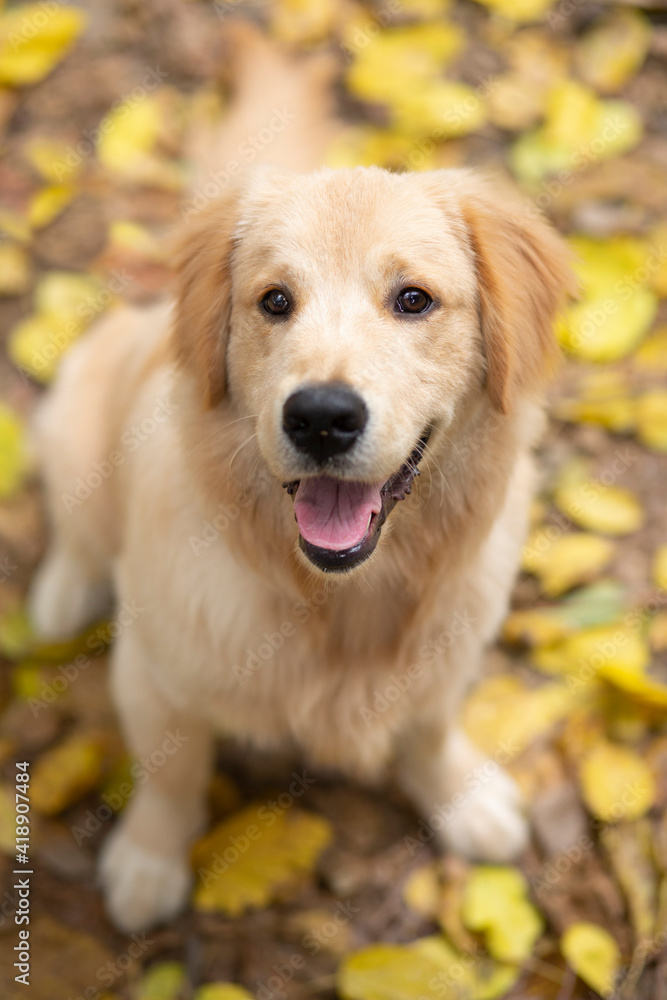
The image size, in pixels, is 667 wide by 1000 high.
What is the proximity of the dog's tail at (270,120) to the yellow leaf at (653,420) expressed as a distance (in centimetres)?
166

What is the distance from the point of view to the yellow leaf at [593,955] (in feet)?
8.39

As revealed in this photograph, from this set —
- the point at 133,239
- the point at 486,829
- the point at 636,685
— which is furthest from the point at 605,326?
the point at 133,239

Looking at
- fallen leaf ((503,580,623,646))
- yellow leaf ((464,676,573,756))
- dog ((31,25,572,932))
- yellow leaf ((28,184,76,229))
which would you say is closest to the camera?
dog ((31,25,572,932))

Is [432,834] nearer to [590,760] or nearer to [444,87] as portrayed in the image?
[590,760]

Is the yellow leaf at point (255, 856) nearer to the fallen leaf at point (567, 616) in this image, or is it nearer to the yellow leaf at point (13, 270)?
the fallen leaf at point (567, 616)

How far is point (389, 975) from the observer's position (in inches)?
102

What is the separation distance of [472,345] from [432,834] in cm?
177

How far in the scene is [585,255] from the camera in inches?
152

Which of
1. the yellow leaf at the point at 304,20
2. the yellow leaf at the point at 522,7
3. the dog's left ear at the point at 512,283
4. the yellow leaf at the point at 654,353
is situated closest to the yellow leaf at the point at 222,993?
the dog's left ear at the point at 512,283

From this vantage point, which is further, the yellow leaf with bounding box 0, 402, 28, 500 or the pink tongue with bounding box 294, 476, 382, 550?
the yellow leaf with bounding box 0, 402, 28, 500

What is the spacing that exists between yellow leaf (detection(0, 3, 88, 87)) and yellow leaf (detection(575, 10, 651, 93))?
2610 millimetres

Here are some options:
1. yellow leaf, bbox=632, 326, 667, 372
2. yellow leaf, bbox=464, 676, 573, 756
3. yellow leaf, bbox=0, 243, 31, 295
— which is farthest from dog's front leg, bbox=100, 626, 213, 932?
yellow leaf, bbox=632, 326, 667, 372

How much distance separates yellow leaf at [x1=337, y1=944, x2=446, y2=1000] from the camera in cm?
256

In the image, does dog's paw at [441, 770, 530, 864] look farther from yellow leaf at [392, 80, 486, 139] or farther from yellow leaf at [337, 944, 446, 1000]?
yellow leaf at [392, 80, 486, 139]
